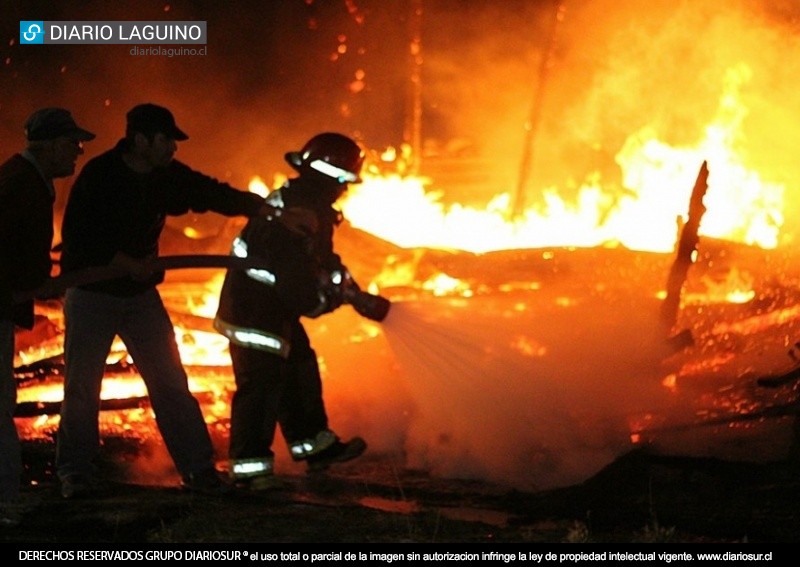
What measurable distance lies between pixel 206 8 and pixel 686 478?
11.0 meters

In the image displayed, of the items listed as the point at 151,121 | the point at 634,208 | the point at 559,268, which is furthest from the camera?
the point at 634,208

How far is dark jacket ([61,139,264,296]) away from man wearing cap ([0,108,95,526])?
8.8 inches

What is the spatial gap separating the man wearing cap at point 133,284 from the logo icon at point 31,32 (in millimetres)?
8727

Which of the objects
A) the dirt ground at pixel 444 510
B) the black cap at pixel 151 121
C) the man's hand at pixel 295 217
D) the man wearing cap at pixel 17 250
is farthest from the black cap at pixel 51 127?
the dirt ground at pixel 444 510

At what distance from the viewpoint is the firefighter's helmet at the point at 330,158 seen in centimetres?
612

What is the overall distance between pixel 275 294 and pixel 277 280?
115mm

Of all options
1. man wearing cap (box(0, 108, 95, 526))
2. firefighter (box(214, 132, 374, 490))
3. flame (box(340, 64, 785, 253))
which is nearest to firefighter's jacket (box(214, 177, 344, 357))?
firefighter (box(214, 132, 374, 490))

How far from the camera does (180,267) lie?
605cm

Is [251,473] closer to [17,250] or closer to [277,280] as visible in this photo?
[277,280]

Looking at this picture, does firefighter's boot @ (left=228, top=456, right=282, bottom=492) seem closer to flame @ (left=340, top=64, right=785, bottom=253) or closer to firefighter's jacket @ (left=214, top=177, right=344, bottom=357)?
firefighter's jacket @ (left=214, top=177, right=344, bottom=357)

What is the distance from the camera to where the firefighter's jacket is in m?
5.91

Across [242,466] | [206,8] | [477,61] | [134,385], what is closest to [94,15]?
[206,8]

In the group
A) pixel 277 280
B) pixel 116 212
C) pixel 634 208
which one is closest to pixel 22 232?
pixel 116 212

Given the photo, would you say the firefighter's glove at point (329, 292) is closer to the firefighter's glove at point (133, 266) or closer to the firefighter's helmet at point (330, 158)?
the firefighter's helmet at point (330, 158)
